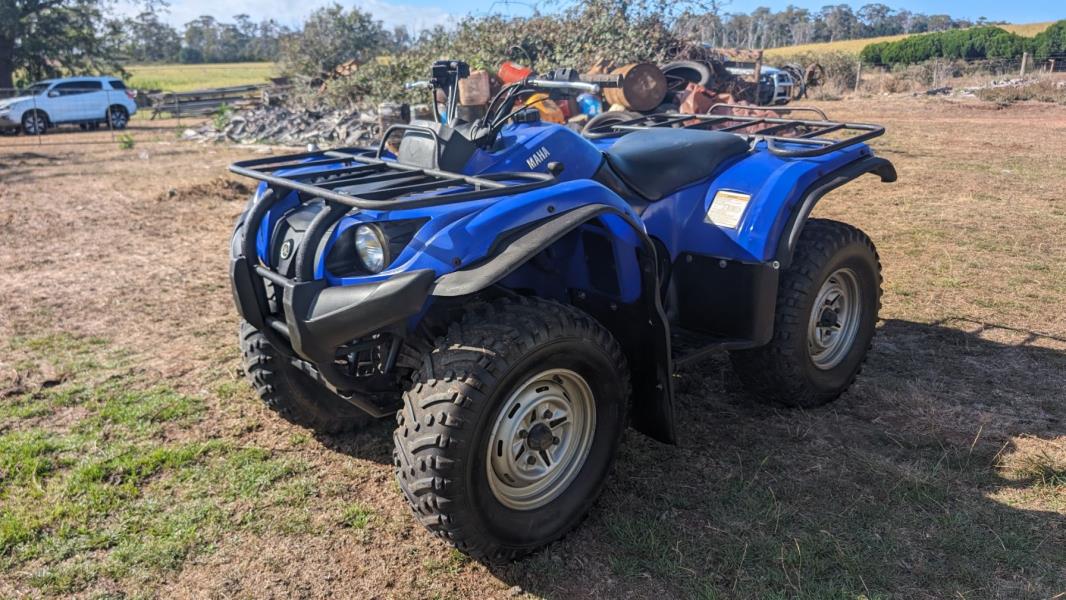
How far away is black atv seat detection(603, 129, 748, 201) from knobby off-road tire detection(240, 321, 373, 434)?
5.61ft

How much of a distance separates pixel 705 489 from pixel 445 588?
1.20 metres

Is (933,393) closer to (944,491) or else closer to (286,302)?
(944,491)

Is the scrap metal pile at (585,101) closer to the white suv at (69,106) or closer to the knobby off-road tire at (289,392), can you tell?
the white suv at (69,106)

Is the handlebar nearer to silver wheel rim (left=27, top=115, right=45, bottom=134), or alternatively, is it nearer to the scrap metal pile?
the scrap metal pile

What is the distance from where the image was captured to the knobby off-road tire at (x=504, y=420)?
100.0 inches

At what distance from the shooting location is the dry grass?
9.30 ft

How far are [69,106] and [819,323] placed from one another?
22824 mm

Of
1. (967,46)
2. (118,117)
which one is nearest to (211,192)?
(118,117)

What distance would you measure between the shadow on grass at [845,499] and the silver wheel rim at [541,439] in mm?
256

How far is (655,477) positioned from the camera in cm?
344

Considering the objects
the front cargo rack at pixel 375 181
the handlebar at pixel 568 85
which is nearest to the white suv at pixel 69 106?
the front cargo rack at pixel 375 181

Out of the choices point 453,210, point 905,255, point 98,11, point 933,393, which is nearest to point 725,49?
point 905,255

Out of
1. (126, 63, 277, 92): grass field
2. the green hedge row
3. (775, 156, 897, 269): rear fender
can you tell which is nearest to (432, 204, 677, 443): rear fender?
(775, 156, 897, 269): rear fender

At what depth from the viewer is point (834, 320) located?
4.05m
